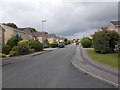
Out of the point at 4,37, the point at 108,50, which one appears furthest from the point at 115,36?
the point at 4,37

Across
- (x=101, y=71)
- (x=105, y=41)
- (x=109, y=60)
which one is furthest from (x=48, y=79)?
(x=105, y=41)

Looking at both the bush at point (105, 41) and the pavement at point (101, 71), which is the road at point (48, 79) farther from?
the bush at point (105, 41)

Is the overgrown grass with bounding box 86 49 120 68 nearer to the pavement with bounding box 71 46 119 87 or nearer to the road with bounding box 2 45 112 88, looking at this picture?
the pavement with bounding box 71 46 119 87

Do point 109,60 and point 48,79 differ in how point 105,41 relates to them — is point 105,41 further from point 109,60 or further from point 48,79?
point 48,79

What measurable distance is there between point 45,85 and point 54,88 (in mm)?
522

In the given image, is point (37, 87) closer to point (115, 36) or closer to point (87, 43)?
point (115, 36)

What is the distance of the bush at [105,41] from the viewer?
1369 cm

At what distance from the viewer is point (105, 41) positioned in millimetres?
13664

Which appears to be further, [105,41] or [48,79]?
[105,41]

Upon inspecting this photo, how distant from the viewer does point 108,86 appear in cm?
464

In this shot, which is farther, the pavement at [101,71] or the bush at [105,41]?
the bush at [105,41]

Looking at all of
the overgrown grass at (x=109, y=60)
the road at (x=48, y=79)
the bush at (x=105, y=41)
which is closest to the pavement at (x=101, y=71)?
the road at (x=48, y=79)

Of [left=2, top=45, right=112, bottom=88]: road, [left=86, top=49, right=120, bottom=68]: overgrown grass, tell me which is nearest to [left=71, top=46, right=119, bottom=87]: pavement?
[left=2, top=45, right=112, bottom=88]: road

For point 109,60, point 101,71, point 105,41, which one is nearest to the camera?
point 101,71
